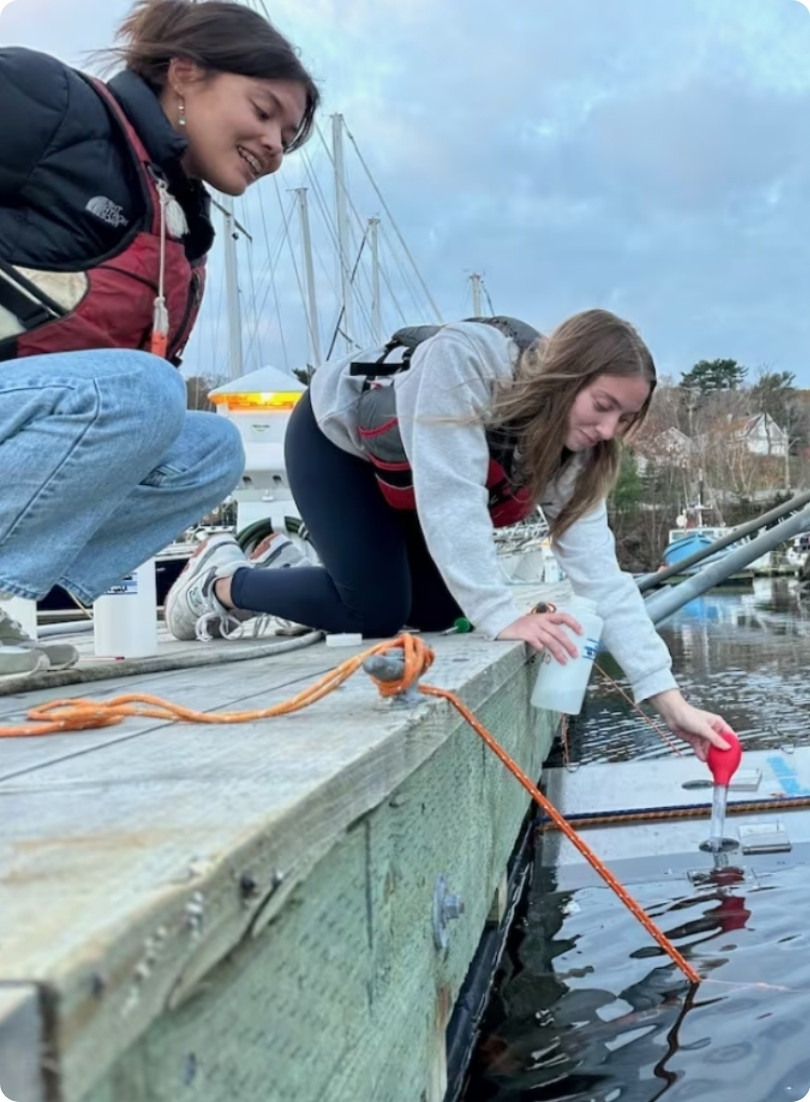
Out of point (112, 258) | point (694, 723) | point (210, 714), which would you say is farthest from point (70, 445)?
point (694, 723)

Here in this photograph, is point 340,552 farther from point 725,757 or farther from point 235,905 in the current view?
point 235,905

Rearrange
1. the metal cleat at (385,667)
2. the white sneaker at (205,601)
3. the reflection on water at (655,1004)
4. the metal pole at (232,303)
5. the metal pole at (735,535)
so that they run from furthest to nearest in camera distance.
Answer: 1. the metal pole at (232,303)
2. the metal pole at (735,535)
3. the white sneaker at (205,601)
4. the reflection on water at (655,1004)
5. the metal cleat at (385,667)

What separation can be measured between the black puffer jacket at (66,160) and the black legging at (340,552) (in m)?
1.11

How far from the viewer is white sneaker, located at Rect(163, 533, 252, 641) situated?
3.25 metres

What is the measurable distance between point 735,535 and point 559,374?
9.35 ft

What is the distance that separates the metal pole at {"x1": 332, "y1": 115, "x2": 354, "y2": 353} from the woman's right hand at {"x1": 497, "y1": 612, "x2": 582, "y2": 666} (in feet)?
56.8

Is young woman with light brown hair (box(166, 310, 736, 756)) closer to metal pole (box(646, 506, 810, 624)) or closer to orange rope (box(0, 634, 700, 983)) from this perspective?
orange rope (box(0, 634, 700, 983))

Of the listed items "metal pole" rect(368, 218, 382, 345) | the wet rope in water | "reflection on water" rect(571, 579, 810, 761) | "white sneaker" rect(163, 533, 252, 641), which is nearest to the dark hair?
"white sneaker" rect(163, 533, 252, 641)

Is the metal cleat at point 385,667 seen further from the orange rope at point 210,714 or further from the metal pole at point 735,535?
the metal pole at point 735,535

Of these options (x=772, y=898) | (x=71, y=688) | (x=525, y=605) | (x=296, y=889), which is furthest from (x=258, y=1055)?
(x=525, y=605)

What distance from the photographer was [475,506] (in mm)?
2227

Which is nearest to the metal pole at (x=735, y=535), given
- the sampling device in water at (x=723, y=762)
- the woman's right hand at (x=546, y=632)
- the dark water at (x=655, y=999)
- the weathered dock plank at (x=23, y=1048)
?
the sampling device in water at (x=723, y=762)

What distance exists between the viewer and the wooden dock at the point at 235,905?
46 centimetres

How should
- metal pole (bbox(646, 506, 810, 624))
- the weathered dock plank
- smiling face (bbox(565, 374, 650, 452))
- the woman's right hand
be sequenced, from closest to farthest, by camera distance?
1. the weathered dock plank
2. the woman's right hand
3. smiling face (bbox(565, 374, 650, 452))
4. metal pole (bbox(646, 506, 810, 624))
